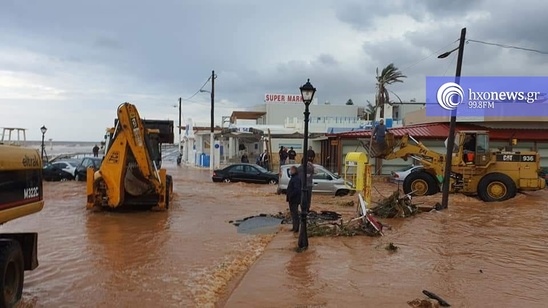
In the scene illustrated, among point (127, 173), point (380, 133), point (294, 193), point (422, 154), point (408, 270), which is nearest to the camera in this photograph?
point (408, 270)

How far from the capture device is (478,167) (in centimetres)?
2147

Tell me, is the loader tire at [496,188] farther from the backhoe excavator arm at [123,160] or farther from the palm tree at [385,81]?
the palm tree at [385,81]

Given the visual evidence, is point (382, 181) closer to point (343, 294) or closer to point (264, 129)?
point (264, 129)

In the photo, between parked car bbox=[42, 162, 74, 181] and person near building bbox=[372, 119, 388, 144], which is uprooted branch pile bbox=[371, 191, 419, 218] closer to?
person near building bbox=[372, 119, 388, 144]

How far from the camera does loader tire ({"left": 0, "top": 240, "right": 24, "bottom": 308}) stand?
605 centimetres

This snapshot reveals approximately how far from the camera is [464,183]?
21.6m

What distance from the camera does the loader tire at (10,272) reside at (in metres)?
6.05

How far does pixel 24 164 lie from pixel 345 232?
23.9ft

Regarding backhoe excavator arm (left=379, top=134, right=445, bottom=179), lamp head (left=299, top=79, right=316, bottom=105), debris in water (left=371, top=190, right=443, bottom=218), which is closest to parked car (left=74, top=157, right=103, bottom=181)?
backhoe excavator arm (left=379, top=134, right=445, bottom=179)

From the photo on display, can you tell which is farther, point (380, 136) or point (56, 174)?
point (56, 174)

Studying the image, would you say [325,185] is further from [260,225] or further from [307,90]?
[307,90]

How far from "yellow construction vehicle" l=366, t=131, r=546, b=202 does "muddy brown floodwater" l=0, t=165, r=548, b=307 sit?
5.11 meters

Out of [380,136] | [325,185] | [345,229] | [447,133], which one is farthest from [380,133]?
[447,133]

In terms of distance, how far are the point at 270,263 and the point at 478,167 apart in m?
14.9
